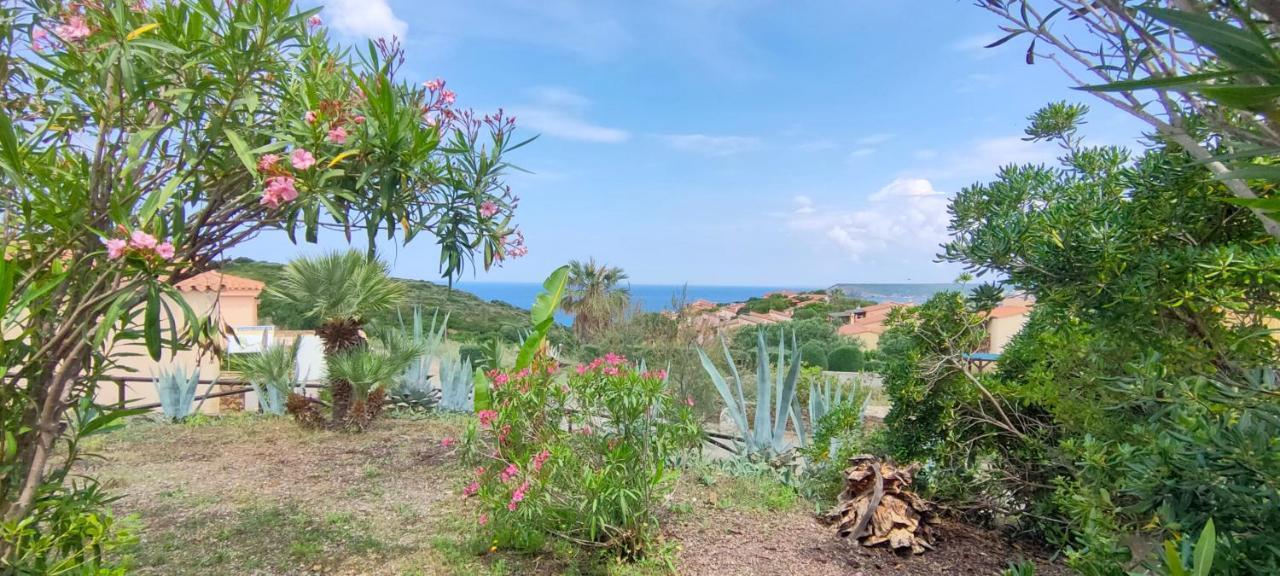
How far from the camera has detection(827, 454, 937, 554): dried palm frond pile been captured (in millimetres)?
3553

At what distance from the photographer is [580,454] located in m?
3.52

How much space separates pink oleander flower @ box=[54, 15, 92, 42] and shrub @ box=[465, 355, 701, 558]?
7.16 feet

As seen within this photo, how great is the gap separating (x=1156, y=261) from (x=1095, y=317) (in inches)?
11.6

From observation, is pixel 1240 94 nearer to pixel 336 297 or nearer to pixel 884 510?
pixel 884 510

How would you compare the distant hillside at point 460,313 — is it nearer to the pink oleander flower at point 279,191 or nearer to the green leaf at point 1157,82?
the pink oleander flower at point 279,191

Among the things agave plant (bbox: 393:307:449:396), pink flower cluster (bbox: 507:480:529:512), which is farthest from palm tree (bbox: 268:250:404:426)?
pink flower cluster (bbox: 507:480:529:512)

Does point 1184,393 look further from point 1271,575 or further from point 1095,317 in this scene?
point 1095,317

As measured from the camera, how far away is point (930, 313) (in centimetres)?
369

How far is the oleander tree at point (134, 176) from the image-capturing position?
1779 millimetres

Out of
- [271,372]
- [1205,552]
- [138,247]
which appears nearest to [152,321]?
[138,247]

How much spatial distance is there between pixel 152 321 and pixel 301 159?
23.4 inches

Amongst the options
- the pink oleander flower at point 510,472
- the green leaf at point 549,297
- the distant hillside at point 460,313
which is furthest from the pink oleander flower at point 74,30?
the distant hillside at point 460,313

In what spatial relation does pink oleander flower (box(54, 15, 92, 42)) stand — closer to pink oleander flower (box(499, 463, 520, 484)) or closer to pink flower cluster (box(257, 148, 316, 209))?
pink flower cluster (box(257, 148, 316, 209))

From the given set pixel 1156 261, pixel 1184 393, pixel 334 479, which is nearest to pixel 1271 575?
pixel 1184 393
